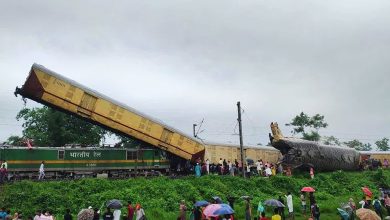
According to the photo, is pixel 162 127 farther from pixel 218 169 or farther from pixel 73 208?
pixel 73 208

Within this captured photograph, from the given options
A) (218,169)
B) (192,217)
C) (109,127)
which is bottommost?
(192,217)

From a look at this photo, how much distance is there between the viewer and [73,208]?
58.0 ft

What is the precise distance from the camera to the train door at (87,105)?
24.0 meters

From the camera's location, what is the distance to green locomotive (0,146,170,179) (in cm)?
2338

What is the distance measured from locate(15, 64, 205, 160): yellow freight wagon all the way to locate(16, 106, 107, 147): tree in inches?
773

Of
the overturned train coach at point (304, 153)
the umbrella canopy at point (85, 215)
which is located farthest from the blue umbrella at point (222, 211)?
the overturned train coach at point (304, 153)

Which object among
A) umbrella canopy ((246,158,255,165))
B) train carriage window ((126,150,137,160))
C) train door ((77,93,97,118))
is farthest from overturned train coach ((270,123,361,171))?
train door ((77,93,97,118))

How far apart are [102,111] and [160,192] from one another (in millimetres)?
7163

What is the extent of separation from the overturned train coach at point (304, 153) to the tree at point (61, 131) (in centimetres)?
2390

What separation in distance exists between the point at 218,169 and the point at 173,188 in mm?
7939

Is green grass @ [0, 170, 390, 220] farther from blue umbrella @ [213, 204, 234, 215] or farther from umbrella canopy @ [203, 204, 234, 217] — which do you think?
blue umbrella @ [213, 204, 234, 215]

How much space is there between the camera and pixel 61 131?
4553cm

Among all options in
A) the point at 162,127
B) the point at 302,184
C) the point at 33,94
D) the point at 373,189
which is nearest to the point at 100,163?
the point at 162,127

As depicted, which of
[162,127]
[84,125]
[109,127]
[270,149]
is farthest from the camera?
[84,125]
